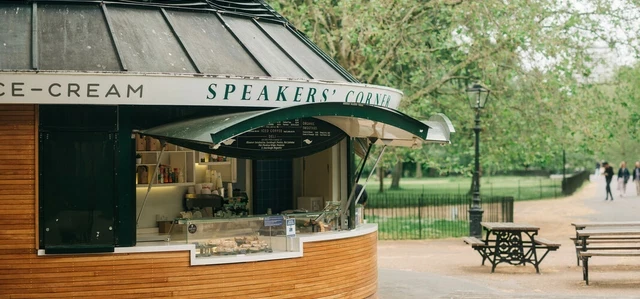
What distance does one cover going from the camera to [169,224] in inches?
557

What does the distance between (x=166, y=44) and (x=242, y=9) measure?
2.36 metres

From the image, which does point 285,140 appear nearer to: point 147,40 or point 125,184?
point 147,40

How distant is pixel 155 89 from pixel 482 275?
28.5 feet

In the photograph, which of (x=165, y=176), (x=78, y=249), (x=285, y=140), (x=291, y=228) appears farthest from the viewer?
(x=165, y=176)

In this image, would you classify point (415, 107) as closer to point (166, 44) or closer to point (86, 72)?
point (166, 44)

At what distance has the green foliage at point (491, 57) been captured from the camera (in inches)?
1009

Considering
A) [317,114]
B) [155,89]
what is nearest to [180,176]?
[155,89]

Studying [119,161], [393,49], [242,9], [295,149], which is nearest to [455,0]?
[393,49]

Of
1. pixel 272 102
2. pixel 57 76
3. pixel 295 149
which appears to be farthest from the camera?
pixel 295 149

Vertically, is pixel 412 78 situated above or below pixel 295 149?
above

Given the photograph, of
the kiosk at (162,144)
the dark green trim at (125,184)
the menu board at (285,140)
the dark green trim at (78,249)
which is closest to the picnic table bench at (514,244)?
the kiosk at (162,144)

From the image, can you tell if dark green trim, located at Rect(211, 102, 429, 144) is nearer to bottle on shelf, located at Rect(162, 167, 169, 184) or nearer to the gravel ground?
bottle on shelf, located at Rect(162, 167, 169, 184)

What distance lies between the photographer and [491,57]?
85.7ft

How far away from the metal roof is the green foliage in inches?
389
